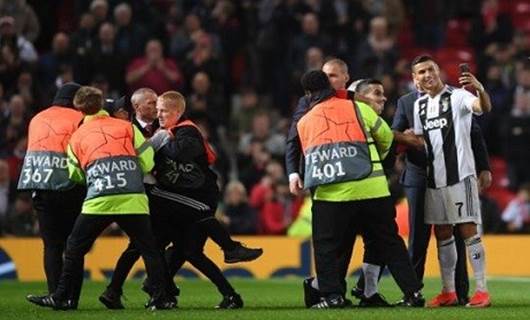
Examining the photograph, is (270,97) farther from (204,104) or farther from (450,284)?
(450,284)

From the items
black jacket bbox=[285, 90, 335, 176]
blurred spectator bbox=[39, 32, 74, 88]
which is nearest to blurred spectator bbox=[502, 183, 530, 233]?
blurred spectator bbox=[39, 32, 74, 88]

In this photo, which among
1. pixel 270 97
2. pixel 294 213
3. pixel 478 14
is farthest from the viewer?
pixel 478 14

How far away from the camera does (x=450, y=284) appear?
14133 millimetres

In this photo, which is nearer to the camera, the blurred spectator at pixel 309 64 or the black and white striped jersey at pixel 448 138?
Answer: the black and white striped jersey at pixel 448 138

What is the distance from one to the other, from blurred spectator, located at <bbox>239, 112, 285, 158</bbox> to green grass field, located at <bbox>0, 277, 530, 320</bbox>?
15.9ft

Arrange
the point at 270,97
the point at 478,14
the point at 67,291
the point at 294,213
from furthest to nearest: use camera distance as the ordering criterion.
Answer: the point at 478,14 → the point at 270,97 → the point at 294,213 → the point at 67,291

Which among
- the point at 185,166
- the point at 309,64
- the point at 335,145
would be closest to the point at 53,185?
the point at 185,166

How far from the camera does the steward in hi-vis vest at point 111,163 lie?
13359mm

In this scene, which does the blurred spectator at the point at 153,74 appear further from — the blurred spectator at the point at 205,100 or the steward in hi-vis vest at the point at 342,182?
the steward in hi-vis vest at the point at 342,182

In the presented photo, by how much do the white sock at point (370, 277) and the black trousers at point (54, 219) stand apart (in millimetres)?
2707

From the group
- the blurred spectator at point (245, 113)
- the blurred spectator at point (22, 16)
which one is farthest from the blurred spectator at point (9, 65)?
the blurred spectator at point (245, 113)

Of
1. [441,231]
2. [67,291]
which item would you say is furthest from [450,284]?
[67,291]

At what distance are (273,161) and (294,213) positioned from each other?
1245 mm

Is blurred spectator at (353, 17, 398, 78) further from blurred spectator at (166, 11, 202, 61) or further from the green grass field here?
the green grass field
